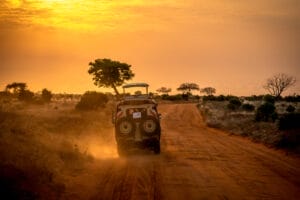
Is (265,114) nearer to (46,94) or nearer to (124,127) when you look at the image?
(124,127)

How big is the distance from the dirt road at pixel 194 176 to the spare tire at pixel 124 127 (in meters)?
1.15

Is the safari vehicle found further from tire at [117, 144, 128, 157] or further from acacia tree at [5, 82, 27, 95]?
acacia tree at [5, 82, 27, 95]

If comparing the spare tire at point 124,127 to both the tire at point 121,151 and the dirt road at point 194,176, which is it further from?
the dirt road at point 194,176

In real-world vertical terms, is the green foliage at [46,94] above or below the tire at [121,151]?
above

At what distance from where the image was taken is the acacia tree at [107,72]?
76.8 metres

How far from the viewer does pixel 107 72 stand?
7731 cm

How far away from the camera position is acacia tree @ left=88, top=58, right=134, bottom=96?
76750 mm

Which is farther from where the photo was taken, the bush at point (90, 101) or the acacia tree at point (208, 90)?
the acacia tree at point (208, 90)

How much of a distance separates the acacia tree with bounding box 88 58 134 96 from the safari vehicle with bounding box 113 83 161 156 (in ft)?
191

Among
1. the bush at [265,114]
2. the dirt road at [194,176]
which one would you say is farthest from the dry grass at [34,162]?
the bush at [265,114]

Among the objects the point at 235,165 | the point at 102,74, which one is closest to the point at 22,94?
the point at 102,74

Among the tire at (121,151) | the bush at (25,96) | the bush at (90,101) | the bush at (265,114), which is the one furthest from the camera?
the bush at (25,96)

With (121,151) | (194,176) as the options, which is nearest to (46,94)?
(121,151)

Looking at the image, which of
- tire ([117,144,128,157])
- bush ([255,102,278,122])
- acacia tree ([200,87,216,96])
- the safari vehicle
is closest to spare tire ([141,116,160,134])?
the safari vehicle
